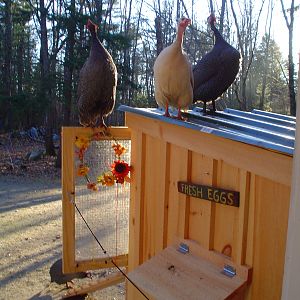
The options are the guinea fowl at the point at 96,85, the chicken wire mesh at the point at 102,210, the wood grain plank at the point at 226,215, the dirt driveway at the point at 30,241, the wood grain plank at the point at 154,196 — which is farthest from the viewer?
the dirt driveway at the point at 30,241

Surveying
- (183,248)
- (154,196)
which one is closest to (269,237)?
(183,248)

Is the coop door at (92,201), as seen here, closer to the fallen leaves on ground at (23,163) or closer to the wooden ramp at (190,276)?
the wooden ramp at (190,276)

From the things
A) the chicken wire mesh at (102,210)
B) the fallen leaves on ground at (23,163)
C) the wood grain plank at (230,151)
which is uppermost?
the wood grain plank at (230,151)

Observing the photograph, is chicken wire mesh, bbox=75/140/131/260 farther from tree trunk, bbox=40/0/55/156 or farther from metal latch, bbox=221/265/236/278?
tree trunk, bbox=40/0/55/156

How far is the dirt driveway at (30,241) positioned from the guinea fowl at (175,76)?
9.57ft

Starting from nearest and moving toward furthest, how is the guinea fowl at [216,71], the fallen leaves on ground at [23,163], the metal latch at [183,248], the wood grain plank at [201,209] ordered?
the wood grain plank at [201,209] < the metal latch at [183,248] < the guinea fowl at [216,71] < the fallen leaves on ground at [23,163]

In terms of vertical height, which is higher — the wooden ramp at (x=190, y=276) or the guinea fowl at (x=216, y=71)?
the guinea fowl at (x=216, y=71)

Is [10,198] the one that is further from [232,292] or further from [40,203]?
[232,292]

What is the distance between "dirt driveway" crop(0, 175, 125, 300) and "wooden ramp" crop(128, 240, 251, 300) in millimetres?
2808

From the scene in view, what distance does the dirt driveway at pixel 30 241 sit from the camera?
488 cm

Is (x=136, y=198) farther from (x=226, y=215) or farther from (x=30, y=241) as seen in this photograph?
(x=30, y=241)

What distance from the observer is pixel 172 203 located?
252cm

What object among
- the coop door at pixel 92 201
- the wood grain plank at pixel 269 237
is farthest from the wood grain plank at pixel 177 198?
the coop door at pixel 92 201

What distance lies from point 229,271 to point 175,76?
1412 mm
